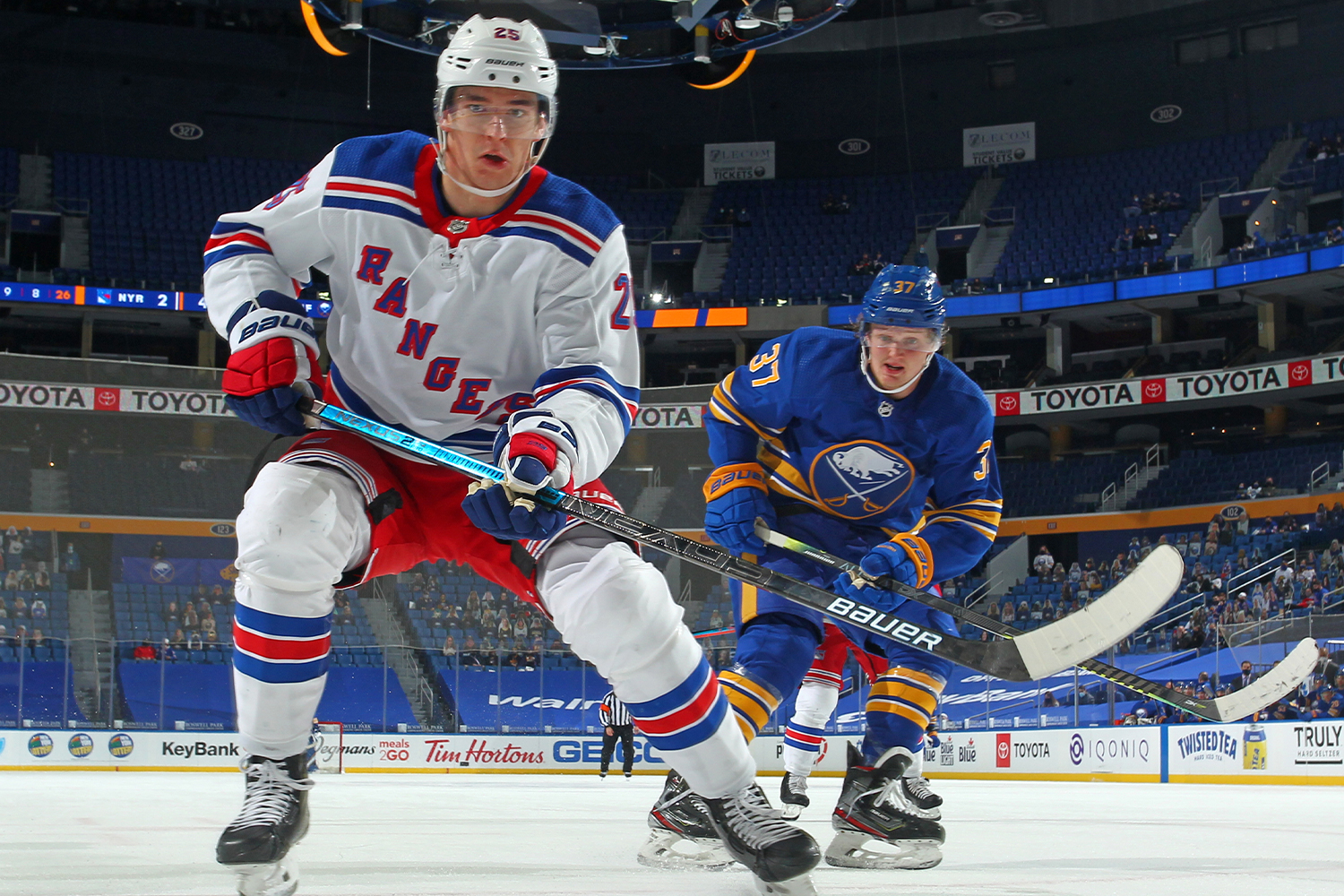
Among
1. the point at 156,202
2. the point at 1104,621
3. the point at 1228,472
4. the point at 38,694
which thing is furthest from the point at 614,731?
the point at 156,202

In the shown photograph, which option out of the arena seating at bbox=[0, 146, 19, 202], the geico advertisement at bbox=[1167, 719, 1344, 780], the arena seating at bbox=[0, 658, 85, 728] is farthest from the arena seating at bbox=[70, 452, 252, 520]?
the geico advertisement at bbox=[1167, 719, 1344, 780]

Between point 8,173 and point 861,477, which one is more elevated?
point 8,173

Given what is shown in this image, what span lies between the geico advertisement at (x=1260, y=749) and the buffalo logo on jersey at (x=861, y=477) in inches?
292

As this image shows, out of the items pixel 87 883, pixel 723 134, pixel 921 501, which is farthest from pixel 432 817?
pixel 723 134

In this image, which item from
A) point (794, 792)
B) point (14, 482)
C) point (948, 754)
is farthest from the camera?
point (14, 482)

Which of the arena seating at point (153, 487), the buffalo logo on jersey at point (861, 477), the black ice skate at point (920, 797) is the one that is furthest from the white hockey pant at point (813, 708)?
the arena seating at point (153, 487)

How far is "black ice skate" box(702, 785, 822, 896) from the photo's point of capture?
1.93 metres

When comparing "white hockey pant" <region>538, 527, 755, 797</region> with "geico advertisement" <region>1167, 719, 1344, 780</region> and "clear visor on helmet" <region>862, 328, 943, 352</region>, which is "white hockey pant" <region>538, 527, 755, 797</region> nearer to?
"clear visor on helmet" <region>862, 328, 943, 352</region>

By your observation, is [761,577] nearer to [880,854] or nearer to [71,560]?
[880,854]

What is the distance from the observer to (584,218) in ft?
7.85

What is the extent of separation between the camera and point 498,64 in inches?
92.2

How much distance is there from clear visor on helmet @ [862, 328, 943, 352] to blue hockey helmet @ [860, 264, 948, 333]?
2 centimetres

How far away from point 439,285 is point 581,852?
1.34m

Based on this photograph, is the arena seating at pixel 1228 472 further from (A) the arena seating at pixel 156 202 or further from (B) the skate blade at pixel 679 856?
(B) the skate blade at pixel 679 856
